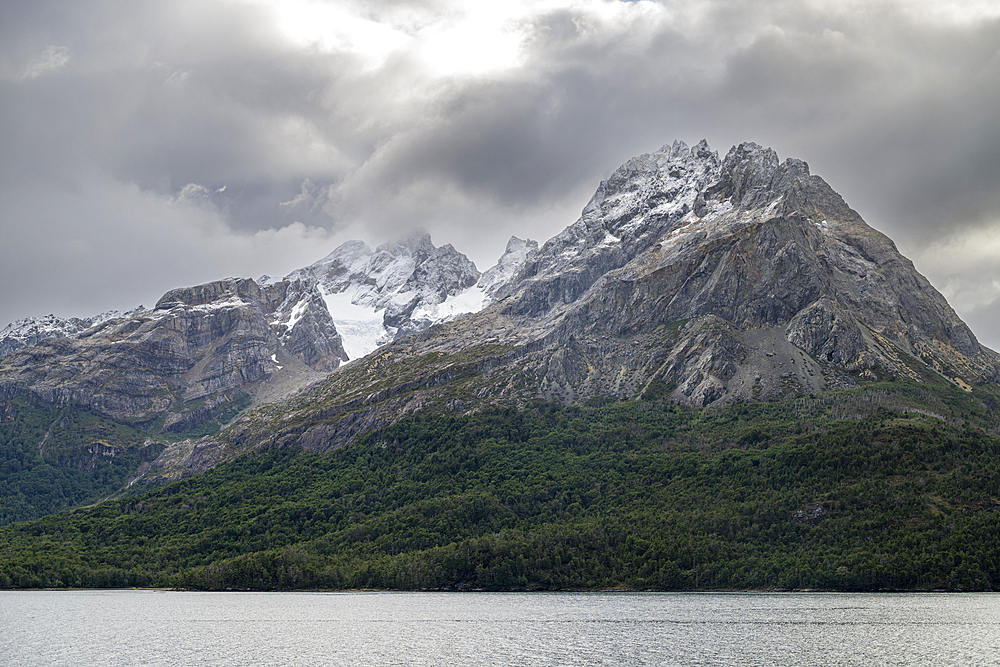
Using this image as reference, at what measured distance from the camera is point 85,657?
11138 cm

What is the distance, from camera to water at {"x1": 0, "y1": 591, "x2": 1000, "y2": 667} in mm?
109812

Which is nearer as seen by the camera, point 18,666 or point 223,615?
point 18,666

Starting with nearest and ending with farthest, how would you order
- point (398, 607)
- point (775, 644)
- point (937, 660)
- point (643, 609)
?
point (937, 660), point (775, 644), point (643, 609), point (398, 607)

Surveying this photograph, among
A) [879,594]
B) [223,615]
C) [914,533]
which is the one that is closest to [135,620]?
[223,615]

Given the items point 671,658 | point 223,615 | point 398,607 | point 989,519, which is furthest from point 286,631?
point 989,519

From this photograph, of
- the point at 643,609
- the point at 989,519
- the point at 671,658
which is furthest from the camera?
the point at 989,519

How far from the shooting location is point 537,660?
10900 cm

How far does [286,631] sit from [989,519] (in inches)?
6517

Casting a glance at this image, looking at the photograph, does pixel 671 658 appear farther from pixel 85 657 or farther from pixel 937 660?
pixel 85 657

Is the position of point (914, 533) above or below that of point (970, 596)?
above

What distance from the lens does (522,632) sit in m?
136

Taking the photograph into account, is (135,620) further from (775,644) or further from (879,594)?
(879,594)

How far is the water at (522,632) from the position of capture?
360 feet

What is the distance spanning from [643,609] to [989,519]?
9423 cm
